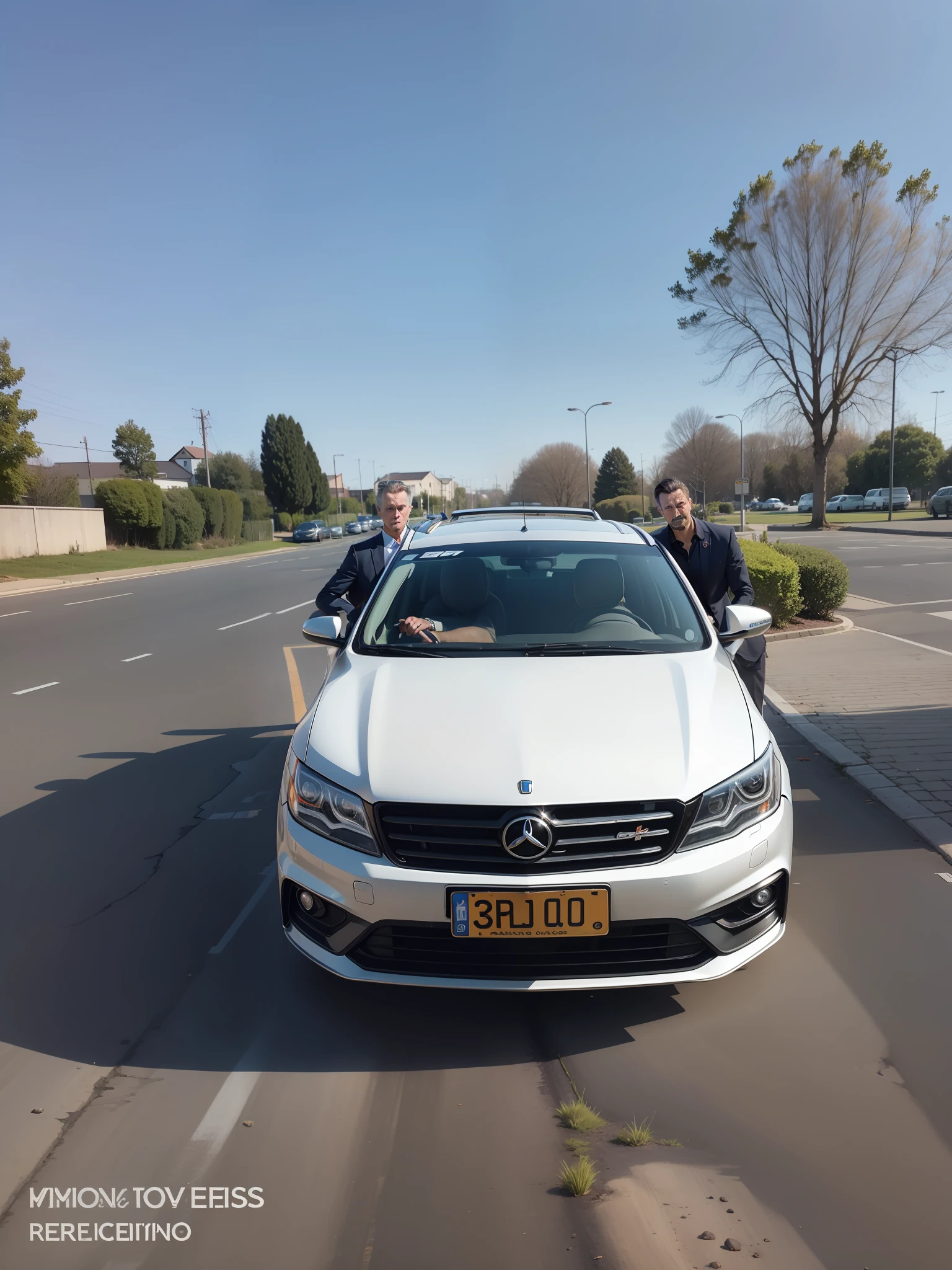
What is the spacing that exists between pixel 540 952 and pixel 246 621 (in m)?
13.8

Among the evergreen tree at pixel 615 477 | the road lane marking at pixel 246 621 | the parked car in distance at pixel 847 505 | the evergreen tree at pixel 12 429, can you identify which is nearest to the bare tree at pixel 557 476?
the evergreen tree at pixel 615 477

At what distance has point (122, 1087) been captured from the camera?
282 cm

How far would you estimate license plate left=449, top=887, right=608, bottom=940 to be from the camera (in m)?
2.75

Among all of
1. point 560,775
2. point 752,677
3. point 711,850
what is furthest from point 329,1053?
point 752,677

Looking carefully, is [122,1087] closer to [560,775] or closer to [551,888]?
[551,888]

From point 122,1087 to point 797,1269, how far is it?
197 centimetres

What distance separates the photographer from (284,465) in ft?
291

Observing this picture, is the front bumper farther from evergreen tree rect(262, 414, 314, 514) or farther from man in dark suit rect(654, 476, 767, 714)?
evergreen tree rect(262, 414, 314, 514)

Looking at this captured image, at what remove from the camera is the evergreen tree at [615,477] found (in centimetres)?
12025

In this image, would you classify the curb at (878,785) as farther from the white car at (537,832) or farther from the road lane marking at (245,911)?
the road lane marking at (245,911)

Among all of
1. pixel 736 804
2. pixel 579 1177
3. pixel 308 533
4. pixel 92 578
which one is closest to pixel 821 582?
pixel 736 804

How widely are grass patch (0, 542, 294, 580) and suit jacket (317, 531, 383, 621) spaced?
25.6m

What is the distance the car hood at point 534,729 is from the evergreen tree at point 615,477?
119 meters

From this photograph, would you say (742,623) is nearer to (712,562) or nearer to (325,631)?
(712,562)
